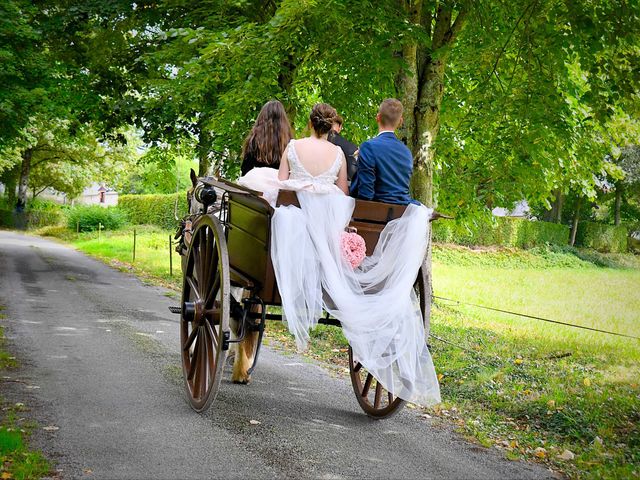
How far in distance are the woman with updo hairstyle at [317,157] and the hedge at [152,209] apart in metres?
35.7

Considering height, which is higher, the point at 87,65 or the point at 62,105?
the point at 87,65

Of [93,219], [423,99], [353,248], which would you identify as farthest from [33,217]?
[353,248]

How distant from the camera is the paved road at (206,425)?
4.30 metres

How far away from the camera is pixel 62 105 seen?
16750 mm

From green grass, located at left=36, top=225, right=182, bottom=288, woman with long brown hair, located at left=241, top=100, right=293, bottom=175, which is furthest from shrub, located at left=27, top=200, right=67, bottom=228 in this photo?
woman with long brown hair, located at left=241, top=100, right=293, bottom=175

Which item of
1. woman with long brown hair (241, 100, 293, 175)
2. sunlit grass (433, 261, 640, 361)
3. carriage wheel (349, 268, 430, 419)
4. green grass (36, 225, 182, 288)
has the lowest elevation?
green grass (36, 225, 182, 288)

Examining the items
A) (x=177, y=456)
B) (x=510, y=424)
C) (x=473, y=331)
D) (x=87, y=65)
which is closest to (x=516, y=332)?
(x=473, y=331)

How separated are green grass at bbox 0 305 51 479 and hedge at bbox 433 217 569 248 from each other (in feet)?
91.0

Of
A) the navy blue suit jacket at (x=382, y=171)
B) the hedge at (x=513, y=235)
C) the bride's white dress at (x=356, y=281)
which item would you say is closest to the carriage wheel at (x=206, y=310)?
the bride's white dress at (x=356, y=281)

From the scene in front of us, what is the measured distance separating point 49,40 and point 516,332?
13.1 meters

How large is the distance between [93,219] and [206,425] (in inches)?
1467

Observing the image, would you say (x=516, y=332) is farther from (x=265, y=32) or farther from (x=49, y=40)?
(x=49, y=40)

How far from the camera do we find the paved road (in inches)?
169

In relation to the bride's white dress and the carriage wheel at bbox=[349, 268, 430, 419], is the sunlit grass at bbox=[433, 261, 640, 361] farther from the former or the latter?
the bride's white dress
